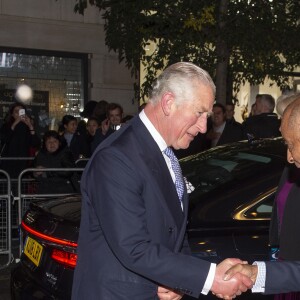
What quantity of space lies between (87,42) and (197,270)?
11.0 metres

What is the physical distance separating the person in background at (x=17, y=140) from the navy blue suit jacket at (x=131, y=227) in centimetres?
632

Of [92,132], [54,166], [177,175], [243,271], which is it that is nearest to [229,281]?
[243,271]

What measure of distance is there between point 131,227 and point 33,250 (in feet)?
6.20

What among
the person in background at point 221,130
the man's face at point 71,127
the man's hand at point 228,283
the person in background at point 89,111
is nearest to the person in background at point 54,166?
the man's face at point 71,127

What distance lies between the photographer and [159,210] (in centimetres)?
245

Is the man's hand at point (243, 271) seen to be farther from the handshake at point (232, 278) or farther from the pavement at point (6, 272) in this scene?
the pavement at point (6, 272)

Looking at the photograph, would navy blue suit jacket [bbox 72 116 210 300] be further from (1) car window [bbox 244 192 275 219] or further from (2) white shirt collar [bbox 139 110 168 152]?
(1) car window [bbox 244 192 275 219]

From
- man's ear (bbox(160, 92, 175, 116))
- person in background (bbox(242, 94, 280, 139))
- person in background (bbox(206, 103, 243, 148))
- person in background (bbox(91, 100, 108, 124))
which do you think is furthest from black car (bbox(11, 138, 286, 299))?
person in background (bbox(91, 100, 108, 124))

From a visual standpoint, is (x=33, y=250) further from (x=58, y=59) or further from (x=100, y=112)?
(x=58, y=59)

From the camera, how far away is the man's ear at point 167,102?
2.49 meters

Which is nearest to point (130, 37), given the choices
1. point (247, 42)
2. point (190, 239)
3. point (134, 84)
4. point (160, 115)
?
point (247, 42)

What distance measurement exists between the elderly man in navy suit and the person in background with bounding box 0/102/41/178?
634cm

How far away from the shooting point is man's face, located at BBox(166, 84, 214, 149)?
2.50m

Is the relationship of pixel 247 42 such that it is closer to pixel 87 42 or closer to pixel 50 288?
pixel 87 42
